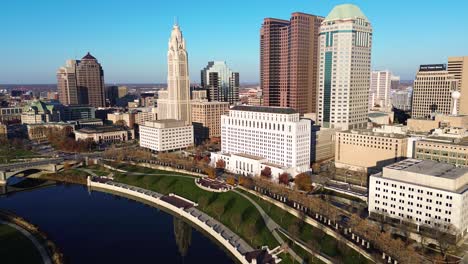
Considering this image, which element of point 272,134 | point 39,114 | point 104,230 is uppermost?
point 39,114

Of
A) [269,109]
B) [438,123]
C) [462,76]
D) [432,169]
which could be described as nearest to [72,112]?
[269,109]

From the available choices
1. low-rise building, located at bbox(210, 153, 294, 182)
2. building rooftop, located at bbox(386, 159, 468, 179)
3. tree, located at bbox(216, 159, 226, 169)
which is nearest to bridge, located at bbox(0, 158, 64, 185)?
low-rise building, located at bbox(210, 153, 294, 182)

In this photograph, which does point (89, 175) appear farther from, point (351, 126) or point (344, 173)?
point (351, 126)

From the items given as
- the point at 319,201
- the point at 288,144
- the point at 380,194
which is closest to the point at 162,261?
the point at 319,201

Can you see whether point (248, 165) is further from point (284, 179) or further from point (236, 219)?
point (236, 219)

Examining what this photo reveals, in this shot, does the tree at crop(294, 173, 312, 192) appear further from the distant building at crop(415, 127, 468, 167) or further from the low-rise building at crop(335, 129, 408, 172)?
the distant building at crop(415, 127, 468, 167)

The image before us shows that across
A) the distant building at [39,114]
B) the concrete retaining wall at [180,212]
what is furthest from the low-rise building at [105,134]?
the concrete retaining wall at [180,212]
